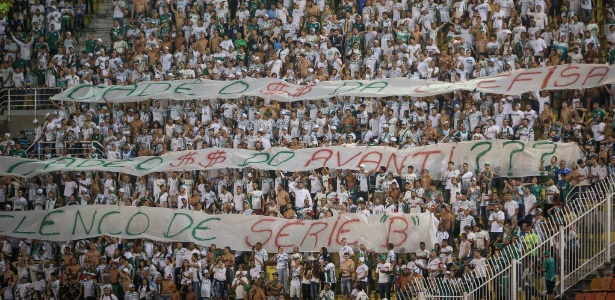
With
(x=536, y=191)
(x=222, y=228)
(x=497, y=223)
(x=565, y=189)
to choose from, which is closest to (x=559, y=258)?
(x=497, y=223)

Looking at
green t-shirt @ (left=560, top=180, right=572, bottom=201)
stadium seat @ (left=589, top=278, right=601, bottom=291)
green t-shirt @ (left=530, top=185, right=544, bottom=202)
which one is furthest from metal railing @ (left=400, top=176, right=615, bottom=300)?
green t-shirt @ (left=530, top=185, right=544, bottom=202)

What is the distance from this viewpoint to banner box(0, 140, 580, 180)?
30547mm

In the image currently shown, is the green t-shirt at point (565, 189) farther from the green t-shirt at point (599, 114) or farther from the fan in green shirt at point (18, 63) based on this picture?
the fan in green shirt at point (18, 63)

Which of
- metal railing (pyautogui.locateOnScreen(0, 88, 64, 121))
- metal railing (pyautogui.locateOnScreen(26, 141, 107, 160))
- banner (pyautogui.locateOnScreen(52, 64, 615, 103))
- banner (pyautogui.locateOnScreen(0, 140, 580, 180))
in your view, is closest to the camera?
banner (pyautogui.locateOnScreen(0, 140, 580, 180))

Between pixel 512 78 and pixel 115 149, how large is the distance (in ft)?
31.6

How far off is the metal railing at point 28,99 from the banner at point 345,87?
1452mm

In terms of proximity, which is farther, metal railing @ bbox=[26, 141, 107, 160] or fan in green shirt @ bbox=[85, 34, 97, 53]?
fan in green shirt @ bbox=[85, 34, 97, 53]

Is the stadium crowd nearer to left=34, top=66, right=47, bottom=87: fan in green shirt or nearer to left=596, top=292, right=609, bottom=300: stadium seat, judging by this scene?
left=34, top=66, right=47, bottom=87: fan in green shirt

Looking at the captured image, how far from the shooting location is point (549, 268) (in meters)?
25.6

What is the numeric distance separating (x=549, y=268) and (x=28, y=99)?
17005 millimetres

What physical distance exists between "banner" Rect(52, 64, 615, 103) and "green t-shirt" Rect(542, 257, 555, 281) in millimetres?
7034

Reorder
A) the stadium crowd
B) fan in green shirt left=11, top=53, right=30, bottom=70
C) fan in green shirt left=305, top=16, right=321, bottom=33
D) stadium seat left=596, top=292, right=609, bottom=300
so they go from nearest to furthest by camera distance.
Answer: stadium seat left=596, top=292, right=609, bottom=300, the stadium crowd, fan in green shirt left=305, top=16, right=321, bottom=33, fan in green shirt left=11, top=53, right=30, bottom=70

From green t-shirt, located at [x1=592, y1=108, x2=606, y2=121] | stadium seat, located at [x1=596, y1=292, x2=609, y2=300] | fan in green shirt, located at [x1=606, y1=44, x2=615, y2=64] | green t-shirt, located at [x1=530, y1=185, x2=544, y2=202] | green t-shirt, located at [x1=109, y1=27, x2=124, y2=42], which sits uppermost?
fan in green shirt, located at [x1=606, y1=44, x2=615, y2=64]

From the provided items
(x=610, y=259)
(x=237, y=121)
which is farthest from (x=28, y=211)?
(x=610, y=259)
